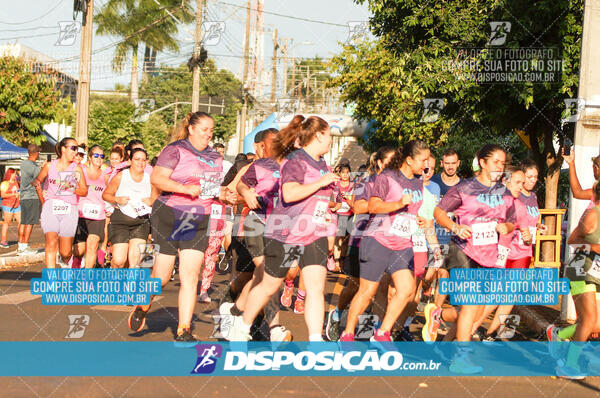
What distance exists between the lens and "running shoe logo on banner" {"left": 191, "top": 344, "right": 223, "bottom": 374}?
19.6 ft

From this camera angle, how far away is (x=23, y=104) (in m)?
32.9

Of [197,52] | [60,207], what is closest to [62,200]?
[60,207]

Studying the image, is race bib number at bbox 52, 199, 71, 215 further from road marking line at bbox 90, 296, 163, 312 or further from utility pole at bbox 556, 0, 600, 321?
utility pole at bbox 556, 0, 600, 321

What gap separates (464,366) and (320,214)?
166 cm

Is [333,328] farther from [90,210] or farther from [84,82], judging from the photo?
[84,82]

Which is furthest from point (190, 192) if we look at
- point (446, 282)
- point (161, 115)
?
point (161, 115)

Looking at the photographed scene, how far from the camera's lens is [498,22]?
13.0m

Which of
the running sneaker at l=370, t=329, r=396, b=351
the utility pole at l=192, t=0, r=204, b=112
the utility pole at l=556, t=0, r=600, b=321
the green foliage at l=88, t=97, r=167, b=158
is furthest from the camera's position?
the green foliage at l=88, t=97, r=167, b=158

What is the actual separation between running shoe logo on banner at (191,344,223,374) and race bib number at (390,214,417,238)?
5.70 feet

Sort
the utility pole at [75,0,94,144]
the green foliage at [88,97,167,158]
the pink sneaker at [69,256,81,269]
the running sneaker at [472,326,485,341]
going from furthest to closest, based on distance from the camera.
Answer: the green foliage at [88,97,167,158] < the utility pole at [75,0,94,144] < the pink sneaker at [69,256,81,269] < the running sneaker at [472,326,485,341]

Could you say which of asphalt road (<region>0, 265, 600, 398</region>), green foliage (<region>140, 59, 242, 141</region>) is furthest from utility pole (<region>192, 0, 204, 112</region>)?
green foliage (<region>140, 59, 242, 141</region>)

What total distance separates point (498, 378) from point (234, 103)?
7067 cm

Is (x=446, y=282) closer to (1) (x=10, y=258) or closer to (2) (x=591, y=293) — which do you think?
(2) (x=591, y=293)

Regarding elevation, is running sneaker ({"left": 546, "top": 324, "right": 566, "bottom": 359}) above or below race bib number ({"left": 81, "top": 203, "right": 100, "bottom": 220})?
below
